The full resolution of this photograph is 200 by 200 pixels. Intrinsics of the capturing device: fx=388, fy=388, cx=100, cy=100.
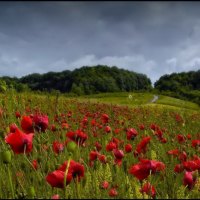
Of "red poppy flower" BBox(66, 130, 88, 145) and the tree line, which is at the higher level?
the tree line

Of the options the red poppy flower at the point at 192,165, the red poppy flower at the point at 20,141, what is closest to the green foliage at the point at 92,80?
the red poppy flower at the point at 192,165

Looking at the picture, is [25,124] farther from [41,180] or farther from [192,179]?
[192,179]

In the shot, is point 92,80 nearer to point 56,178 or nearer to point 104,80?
point 104,80

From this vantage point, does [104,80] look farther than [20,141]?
Yes

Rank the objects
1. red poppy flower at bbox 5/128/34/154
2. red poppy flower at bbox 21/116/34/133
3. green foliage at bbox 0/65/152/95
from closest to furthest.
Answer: red poppy flower at bbox 5/128/34/154 < red poppy flower at bbox 21/116/34/133 < green foliage at bbox 0/65/152/95

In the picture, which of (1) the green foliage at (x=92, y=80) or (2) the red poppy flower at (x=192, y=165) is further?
(1) the green foliage at (x=92, y=80)

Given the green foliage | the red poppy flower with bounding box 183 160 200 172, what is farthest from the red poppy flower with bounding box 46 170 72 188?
the green foliage

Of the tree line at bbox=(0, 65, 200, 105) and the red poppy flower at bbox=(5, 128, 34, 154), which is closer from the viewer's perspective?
the red poppy flower at bbox=(5, 128, 34, 154)

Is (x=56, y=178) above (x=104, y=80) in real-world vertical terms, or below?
below

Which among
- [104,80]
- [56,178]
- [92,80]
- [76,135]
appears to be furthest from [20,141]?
[104,80]

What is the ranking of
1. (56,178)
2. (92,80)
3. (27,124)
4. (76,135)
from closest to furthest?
(56,178) < (27,124) < (76,135) < (92,80)

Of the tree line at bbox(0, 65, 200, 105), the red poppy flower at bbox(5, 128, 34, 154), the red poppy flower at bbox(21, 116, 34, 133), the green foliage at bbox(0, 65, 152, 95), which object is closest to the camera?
the red poppy flower at bbox(5, 128, 34, 154)

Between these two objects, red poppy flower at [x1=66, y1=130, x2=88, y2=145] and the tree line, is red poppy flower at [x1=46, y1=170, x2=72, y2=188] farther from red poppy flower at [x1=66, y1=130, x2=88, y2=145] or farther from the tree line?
the tree line

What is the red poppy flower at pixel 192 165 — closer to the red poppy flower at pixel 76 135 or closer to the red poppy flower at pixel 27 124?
the red poppy flower at pixel 76 135
